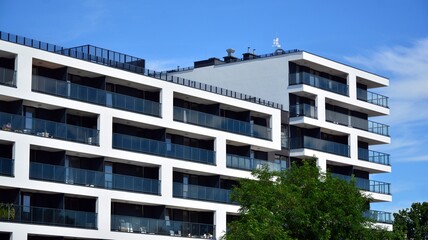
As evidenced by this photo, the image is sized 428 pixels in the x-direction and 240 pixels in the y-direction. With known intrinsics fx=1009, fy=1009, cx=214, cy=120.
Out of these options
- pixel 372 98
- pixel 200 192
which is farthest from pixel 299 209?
pixel 372 98

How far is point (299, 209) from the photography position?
67.9 m

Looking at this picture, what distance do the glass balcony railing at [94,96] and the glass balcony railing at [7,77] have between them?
182 cm

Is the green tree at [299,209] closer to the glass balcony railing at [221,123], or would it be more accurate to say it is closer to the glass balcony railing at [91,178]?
the glass balcony railing at [91,178]

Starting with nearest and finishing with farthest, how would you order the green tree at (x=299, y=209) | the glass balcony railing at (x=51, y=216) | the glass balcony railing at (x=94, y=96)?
the glass balcony railing at (x=51, y=216)
the green tree at (x=299, y=209)
the glass balcony railing at (x=94, y=96)

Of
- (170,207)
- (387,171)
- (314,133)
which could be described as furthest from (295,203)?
(387,171)

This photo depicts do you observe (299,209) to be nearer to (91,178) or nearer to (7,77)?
(91,178)

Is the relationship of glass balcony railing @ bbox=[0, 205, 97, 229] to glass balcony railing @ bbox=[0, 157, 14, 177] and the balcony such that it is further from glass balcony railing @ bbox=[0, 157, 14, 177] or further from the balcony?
the balcony

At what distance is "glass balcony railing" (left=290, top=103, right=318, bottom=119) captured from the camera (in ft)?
312

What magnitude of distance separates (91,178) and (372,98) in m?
42.5

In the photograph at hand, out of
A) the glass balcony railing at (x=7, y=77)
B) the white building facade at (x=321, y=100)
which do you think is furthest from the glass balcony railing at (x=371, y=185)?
the glass balcony railing at (x=7, y=77)

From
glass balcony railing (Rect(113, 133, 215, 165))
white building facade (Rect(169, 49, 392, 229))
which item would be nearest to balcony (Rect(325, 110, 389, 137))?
white building facade (Rect(169, 49, 392, 229))

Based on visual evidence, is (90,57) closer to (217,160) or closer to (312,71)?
(217,160)

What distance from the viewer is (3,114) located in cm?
6712

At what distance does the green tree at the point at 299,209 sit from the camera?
67188 mm
